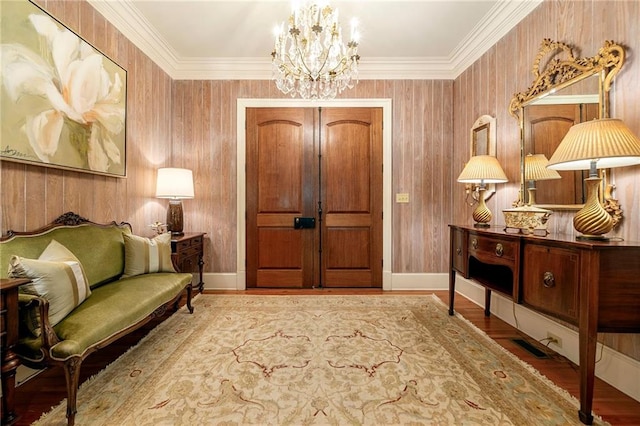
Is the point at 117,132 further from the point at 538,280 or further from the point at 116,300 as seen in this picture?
the point at 538,280

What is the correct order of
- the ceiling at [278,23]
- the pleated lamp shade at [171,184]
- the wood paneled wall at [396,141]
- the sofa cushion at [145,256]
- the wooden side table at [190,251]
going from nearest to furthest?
the wood paneled wall at [396,141], the sofa cushion at [145,256], the ceiling at [278,23], the wooden side table at [190,251], the pleated lamp shade at [171,184]

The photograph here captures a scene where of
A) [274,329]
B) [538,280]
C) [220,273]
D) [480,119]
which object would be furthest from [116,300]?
[480,119]

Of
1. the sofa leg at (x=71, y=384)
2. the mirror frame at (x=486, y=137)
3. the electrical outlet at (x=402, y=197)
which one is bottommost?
the sofa leg at (x=71, y=384)

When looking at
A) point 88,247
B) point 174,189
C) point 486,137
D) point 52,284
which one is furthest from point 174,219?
point 486,137

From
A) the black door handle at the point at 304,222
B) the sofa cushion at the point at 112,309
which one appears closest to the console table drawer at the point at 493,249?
the black door handle at the point at 304,222

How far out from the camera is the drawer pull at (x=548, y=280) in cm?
155

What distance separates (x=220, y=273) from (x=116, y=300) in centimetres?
193

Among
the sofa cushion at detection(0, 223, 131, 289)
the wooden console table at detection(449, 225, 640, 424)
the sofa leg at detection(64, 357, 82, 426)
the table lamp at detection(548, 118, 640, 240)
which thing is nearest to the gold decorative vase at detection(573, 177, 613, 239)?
the table lamp at detection(548, 118, 640, 240)

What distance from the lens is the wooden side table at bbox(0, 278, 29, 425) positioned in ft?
3.96

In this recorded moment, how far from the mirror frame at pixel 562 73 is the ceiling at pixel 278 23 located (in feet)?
1.77

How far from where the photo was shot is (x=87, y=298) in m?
1.74

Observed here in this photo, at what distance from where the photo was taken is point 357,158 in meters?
3.66

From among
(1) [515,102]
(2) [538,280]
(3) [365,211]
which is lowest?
(2) [538,280]

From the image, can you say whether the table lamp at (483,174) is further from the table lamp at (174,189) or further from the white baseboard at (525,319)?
the table lamp at (174,189)
